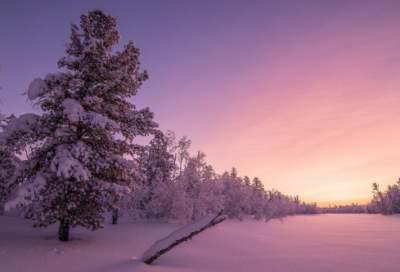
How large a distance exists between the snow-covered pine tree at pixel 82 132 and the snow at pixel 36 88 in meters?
0.03

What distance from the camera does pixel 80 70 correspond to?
893 cm

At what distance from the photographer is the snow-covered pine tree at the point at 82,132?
727 cm

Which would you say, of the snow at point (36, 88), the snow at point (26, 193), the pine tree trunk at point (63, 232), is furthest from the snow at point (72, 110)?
the pine tree trunk at point (63, 232)

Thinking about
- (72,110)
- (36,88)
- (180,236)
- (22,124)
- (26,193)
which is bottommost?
(180,236)

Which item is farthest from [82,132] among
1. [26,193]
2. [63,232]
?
[63,232]

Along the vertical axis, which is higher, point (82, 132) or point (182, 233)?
point (82, 132)

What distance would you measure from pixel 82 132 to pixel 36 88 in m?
2.27

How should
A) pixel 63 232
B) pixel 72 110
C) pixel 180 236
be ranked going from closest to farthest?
pixel 180 236 < pixel 72 110 < pixel 63 232

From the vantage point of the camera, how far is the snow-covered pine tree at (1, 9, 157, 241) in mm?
7270

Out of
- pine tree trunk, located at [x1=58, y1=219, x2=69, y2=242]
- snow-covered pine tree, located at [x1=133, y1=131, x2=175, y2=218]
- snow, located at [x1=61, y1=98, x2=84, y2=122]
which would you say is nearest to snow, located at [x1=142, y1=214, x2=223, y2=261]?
pine tree trunk, located at [x1=58, y1=219, x2=69, y2=242]

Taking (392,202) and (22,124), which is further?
(392,202)

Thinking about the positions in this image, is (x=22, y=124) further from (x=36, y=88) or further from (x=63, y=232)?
(x=63, y=232)

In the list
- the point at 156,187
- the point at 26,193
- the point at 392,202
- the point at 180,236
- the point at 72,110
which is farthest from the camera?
the point at 392,202

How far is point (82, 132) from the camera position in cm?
860
